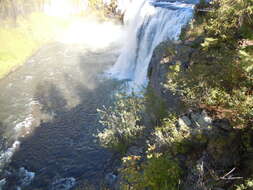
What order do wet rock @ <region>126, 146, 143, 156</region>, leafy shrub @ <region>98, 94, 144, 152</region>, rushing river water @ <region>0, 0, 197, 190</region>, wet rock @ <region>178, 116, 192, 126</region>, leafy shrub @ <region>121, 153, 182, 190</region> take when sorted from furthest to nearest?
rushing river water @ <region>0, 0, 197, 190</region>
leafy shrub @ <region>98, 94, 144, 152</region>
wet rock @ <region>126, 146, 143, 156</region>
wet rock @ <region>178, 116, 192, 126</region>
leafy shrub @ <region>121, 153, 182, 190</region>

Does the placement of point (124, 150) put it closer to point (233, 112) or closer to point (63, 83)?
point (233, 112)

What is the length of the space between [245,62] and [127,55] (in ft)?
62.5

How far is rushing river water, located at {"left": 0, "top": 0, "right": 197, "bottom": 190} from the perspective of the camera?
12711 mm

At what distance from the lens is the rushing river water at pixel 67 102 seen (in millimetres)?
12711

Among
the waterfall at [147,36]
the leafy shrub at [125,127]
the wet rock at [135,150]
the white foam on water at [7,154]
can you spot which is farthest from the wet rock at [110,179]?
the waterfall at [147,36]

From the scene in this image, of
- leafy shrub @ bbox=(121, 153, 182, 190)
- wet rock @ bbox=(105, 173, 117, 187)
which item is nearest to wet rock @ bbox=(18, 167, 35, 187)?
wet rock @ bbox=(105, 173, 117, 187)

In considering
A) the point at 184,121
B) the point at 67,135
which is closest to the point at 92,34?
the point at 67,135

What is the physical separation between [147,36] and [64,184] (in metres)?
13.6

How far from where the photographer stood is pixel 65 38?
115 ft

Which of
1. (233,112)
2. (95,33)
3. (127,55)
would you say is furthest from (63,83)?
(233,112)

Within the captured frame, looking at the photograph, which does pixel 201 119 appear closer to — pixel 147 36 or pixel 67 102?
pixel 67 102

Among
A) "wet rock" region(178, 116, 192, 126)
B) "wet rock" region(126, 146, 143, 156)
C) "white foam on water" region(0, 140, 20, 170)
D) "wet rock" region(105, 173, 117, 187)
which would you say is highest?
"wet rock" region(178, 116, 192, 126)

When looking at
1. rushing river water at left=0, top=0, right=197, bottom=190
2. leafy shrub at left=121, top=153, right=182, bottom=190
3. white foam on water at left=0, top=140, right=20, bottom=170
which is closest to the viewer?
leafy shrub at left=121, top=153, right=182, bottom=190

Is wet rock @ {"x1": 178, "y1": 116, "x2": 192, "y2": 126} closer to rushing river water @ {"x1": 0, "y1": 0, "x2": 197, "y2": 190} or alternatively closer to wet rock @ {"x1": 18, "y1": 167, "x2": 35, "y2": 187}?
rushing river water @ {"x1": 0, "y1": 0, "x2": 197, "y2": 190}
